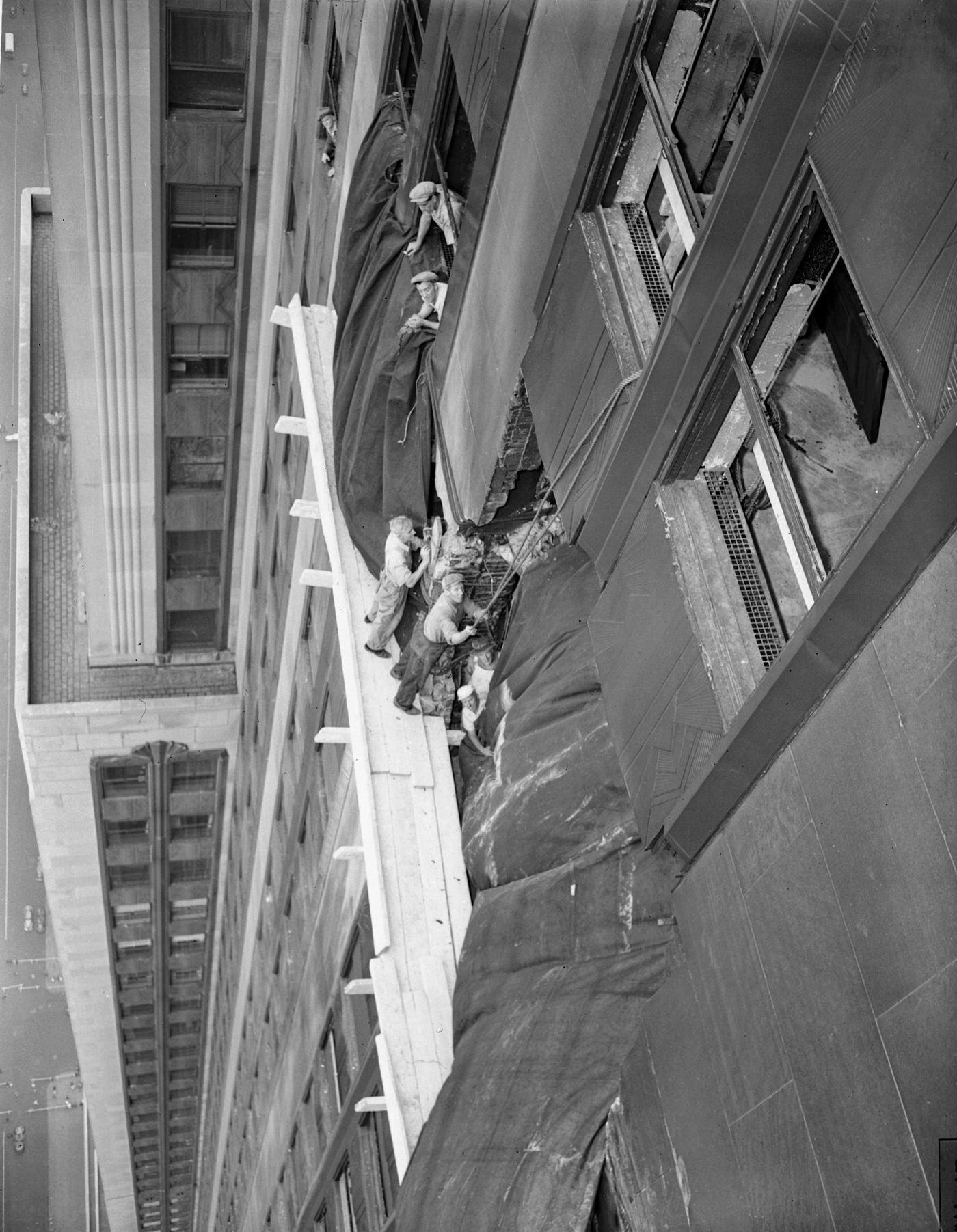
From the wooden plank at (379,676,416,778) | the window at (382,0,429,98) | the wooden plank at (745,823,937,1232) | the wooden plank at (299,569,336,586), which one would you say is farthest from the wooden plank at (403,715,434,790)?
the window at (382,0,429,98)

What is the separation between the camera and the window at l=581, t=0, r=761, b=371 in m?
9.93

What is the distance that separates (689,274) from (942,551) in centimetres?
353

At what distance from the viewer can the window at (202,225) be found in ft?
87.8

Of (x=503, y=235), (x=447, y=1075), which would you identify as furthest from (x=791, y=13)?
(x=447, y=1075)

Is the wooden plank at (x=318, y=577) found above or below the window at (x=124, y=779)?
below

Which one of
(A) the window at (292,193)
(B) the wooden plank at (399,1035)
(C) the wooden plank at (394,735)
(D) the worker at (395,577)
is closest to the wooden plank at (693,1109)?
(B) the wooden plank at (399,1035)

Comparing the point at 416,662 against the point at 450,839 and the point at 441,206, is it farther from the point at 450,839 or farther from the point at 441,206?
the point at 441,206

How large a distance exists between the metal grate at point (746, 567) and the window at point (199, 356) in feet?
70.6

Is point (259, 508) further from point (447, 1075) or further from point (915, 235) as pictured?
point (915, 235)

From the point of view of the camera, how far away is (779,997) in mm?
7891

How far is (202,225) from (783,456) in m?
21.2

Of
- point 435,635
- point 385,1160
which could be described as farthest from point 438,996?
point 385,1160

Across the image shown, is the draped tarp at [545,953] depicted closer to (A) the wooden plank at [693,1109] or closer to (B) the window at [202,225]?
(A) the wooden plank at [693,1109]

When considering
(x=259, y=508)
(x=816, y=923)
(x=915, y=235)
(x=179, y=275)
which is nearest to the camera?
(x=915, y=235)
